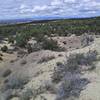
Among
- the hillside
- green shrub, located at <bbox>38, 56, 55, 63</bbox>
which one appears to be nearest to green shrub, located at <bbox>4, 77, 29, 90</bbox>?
green shrub, located at <bbox>38, 56, 55, 63</bbox>

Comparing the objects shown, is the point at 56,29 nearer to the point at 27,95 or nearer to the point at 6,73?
the point at 6,73

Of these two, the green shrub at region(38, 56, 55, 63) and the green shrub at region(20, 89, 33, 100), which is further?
the green shrub at region(38, 56, 55, 63)

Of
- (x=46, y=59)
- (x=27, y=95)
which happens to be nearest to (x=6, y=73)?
(x=46, y=59)

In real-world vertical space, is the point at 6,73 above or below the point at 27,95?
below

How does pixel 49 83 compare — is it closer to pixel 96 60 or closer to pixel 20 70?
pixel 96 60

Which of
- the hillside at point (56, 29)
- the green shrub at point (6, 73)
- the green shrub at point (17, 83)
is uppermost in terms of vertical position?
the green shrub at point (17, 83)

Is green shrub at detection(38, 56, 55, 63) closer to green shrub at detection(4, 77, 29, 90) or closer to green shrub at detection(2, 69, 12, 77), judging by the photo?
green shrub at detection(2, 69, 12, 77)

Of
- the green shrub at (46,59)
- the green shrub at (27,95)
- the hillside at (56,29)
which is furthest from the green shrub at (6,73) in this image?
the hillside at (56,29)

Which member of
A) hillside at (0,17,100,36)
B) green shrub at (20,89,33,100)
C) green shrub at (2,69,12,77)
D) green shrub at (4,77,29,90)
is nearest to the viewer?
green shrub at (20,89,33,100)

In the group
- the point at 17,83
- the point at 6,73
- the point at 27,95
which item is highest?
the point at 27,95

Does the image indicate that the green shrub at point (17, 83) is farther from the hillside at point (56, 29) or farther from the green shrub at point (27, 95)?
the hillside at point (56, 29)

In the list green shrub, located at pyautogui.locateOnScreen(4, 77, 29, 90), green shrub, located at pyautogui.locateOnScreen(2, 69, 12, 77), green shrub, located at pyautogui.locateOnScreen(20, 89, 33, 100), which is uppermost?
green shrub, located at pyautogui.locateOnScreen(20, 89, 33, 100)

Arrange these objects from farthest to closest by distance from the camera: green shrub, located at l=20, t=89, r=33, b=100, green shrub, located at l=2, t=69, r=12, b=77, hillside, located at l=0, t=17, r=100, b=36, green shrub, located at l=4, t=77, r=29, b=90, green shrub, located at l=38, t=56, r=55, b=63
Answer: hillside, located at l=0, t=17, r=100, b=36 → green shrub, located at l=2, t=69, r=12, b=77 → green shrub, located at l=38, t=56, r=55, b=63 → green shrub, located at l=4, t=77, r=29, b=90 → green shrub, located at l=20, t=89, r=33, b=100

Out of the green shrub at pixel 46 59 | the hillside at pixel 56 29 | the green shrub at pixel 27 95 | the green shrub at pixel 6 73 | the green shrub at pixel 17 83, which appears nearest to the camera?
the green shrub at pixel 27 95
